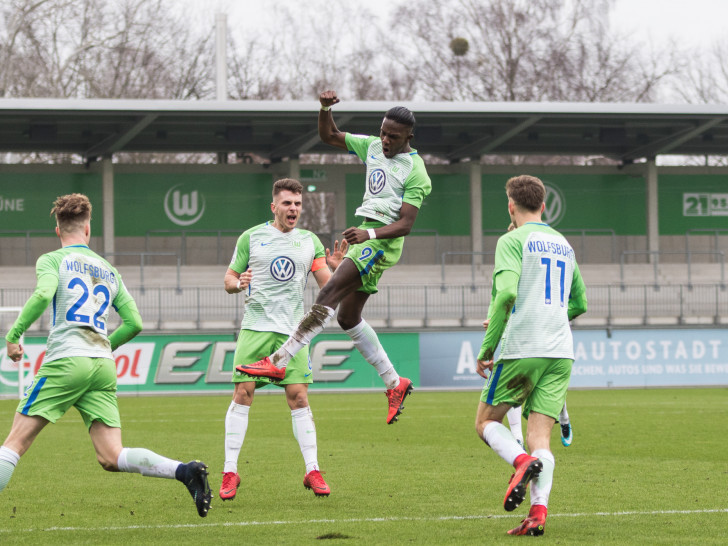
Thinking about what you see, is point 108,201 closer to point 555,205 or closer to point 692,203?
point 555,205

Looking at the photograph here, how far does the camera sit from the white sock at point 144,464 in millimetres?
6531

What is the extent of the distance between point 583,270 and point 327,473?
980 inches

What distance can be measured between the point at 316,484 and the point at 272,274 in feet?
5.41

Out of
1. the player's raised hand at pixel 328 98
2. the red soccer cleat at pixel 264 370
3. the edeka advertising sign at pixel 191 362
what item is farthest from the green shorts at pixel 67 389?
the edeka advertising sign at pixel 191 362

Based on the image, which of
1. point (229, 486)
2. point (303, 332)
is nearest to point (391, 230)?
point (303, 332)

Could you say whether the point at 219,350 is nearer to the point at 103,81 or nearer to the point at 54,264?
the point at 54,264

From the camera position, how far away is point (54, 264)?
646 cm

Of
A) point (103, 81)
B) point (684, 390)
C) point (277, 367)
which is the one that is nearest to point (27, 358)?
point (684, 390)

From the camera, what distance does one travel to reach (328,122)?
8.25 m

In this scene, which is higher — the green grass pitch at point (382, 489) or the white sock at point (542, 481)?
the white sock at point (542, 481)

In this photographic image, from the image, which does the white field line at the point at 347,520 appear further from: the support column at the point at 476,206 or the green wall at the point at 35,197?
the support column at the point at 476,206

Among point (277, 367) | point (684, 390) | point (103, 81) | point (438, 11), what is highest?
point (438, 11)

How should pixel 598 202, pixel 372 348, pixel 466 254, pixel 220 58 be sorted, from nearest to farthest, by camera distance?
pixel 372 348, pixel 220 58, pixel 466 254, pixel 598 202

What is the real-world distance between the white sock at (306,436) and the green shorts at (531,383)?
2316 millimetres
